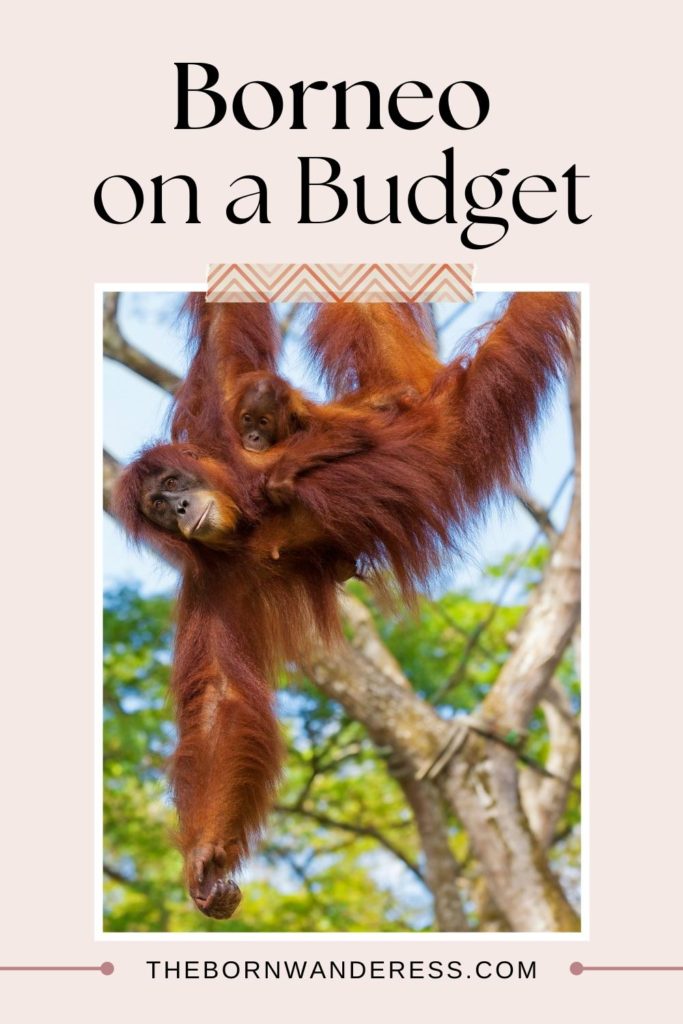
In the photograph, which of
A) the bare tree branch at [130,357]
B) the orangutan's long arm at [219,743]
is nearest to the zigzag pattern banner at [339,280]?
the orangutan's long arm at [219,743]

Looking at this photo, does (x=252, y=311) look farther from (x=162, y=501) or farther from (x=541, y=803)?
(x=541, y=803)

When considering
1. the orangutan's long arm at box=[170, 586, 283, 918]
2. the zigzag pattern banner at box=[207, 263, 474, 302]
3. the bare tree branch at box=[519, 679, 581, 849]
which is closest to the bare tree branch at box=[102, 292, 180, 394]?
the zigzag pattern banner at box=[207, 263, 474, 302]

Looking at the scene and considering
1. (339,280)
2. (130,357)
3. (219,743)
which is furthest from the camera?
Result: (130,357)

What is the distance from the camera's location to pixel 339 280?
16.5 ft

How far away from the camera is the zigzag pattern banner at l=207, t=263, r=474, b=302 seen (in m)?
4.95

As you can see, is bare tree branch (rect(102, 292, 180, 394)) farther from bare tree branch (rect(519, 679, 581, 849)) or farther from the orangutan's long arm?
bare tree branch (rect(519, 679, 581, 849))

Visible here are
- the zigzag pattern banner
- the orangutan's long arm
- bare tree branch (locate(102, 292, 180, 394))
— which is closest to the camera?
the orangutan's long arm

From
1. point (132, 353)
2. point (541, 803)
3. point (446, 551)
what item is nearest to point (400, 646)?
point (541, 803)

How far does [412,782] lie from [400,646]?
2.49 metres

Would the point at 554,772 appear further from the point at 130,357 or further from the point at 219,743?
the point at 219,743

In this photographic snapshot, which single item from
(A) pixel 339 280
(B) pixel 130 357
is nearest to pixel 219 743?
(A) pixel 339 280

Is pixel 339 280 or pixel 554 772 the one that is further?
pixel 554 772

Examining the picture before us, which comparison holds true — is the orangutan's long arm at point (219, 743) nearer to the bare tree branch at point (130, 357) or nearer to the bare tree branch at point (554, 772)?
the bare tree branch at point (130, 357)

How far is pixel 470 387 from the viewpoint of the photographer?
4520mm
